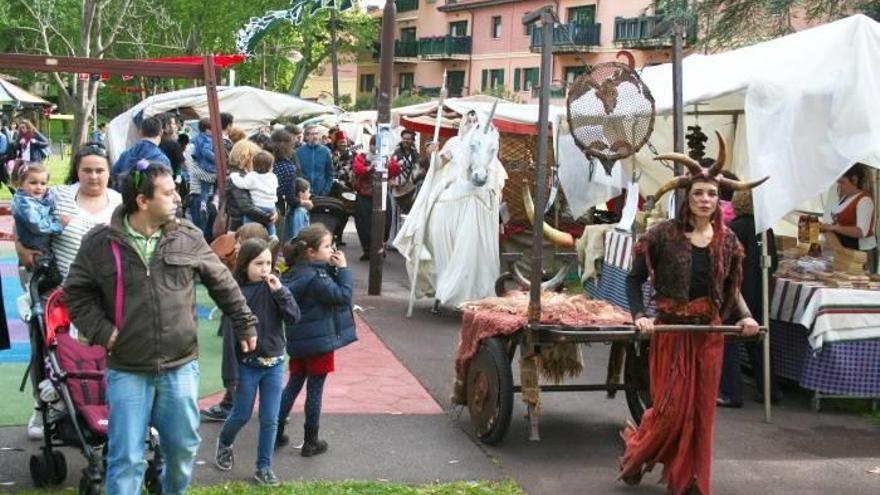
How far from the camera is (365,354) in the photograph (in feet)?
31.7

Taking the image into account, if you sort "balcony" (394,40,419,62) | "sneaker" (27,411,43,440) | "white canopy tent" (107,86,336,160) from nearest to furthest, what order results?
1. "sneaker" (27,411,43,440)
2. "white canopy tent" (107,86,336,160)
3. "balcony" (394,40,419,62)

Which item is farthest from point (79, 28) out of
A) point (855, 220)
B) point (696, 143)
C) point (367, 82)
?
point (367, 82)

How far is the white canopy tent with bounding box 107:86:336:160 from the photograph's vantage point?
57.1 feet

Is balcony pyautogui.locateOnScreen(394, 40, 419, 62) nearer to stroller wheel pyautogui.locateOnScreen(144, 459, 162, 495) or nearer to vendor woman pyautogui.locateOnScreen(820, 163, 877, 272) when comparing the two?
vendor woman pyautogui.locateOnScreen(820, 163, 877, 272)

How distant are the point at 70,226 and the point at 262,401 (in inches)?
55.4

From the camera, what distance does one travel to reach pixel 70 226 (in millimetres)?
6070

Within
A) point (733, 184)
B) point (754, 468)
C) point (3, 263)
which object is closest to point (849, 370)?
point (754, 468)

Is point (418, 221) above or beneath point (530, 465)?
above

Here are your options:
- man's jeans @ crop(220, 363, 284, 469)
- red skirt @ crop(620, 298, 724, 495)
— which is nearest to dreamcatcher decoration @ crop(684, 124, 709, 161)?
red skirt @ crop(620, 298, 724, 495)

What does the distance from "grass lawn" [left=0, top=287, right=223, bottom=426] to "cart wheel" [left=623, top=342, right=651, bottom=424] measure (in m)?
2.96

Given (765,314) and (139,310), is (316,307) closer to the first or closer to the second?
(139,310)

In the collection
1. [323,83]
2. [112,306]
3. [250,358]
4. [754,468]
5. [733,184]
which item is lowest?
[754,468]

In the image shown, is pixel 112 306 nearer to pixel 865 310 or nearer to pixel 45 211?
pixel 45 211

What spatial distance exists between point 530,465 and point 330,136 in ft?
52.2
